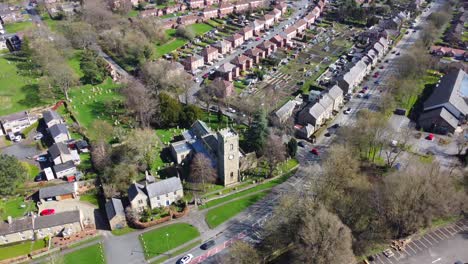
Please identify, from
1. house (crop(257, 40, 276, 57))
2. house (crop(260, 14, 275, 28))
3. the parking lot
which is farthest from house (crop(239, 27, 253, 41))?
the parking lot

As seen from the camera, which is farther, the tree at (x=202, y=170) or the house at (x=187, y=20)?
the house at (x=187, y=20)

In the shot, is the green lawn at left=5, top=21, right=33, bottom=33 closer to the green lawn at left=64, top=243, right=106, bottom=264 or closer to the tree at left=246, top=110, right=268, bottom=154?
the tree at left=246, top=110, right=268, bottom=154

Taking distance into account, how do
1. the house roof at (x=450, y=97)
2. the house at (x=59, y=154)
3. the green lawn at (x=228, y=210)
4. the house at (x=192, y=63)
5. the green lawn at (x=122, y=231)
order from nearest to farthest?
1. the green lawn at (x=122, y=231)
2. the green lawn at (x=228, y=210)
3. the house at (x=59, y=154)
4. the house roof at (x=450, y=97)
5. the house at (x=192, y=63)

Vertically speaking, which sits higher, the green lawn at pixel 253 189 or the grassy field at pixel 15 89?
the grassy field at pixel 15 89

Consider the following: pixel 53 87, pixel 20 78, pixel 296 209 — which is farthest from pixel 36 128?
pixel 296 209

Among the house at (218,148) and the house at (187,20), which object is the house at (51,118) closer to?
the house at (218,148)

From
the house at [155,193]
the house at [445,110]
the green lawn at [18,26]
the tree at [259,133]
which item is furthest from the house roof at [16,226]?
the green lawn at [18,26]
